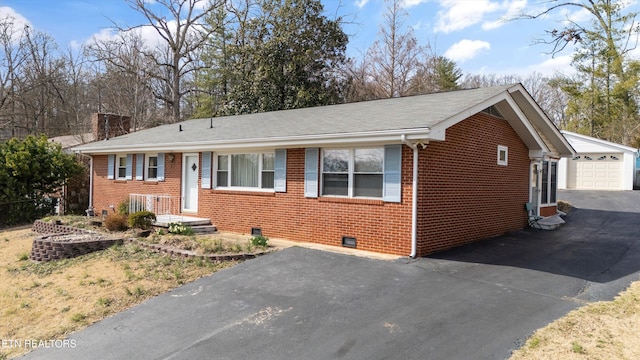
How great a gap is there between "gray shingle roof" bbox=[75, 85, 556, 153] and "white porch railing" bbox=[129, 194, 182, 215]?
1.72m

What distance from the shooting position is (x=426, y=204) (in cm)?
892

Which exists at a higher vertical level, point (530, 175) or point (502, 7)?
point (502, 7)

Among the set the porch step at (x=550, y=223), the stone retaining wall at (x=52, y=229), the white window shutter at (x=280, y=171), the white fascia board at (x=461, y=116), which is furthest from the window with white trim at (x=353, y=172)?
the stone retaining wall at (x=52, y=229)

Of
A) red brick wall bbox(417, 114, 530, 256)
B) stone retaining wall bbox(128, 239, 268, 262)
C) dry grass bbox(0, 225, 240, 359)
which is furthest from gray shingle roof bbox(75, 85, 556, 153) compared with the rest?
dry grass bbox(0, 225, 240, 359)

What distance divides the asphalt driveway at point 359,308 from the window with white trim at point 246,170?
9.89ft

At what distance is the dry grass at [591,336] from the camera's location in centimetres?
457

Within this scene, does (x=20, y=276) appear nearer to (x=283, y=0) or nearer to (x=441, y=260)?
(x=441, y=260)

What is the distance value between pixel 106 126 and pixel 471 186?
1832 cm

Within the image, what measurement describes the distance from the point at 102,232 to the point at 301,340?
9.37 metres

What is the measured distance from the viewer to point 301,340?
5.21 meters

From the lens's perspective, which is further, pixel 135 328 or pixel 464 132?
pixel 464 132

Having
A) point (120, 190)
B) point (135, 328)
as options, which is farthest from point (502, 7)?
point (120, 190)

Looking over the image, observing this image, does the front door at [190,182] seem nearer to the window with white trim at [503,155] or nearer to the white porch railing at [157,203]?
the white porch railing at [157,203]

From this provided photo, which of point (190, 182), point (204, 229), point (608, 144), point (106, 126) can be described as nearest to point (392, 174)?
point (204, 229)
